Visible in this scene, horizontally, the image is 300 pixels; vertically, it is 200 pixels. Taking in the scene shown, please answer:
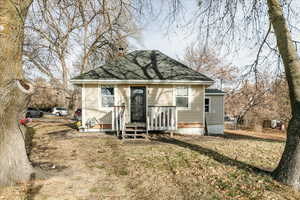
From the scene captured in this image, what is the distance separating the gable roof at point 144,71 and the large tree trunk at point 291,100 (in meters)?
4.93

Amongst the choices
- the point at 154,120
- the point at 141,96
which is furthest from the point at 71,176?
the point at 141,96

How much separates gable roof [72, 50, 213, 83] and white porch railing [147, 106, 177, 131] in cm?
167

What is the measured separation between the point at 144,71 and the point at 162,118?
3082 millimetres

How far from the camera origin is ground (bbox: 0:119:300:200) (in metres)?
2.86

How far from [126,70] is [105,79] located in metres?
1.52

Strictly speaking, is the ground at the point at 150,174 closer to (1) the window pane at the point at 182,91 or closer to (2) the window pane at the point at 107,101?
(2) the window pane at the point at 107,101

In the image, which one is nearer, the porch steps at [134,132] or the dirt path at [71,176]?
the dirt path at [71,176]

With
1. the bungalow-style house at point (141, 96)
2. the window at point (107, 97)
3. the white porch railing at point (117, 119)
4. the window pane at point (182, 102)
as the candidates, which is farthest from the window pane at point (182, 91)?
the window at point (107, 97)

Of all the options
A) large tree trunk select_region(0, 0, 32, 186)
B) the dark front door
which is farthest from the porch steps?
large tree trunk select_region(0, 0, 32, 186)

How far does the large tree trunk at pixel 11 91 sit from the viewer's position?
9.12ft

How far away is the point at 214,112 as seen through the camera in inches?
386

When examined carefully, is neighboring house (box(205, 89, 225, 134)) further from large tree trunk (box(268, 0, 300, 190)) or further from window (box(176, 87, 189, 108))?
large tree trunk (box(268, 0, 300, 190))

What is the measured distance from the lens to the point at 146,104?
8.37 meters

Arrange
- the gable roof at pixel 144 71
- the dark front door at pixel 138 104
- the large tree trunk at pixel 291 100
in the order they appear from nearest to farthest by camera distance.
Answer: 1. the large tree trunk at pixel 291 100
2. the gable roof at pixel 144 71
3. the dark front door at pixel 138 104
